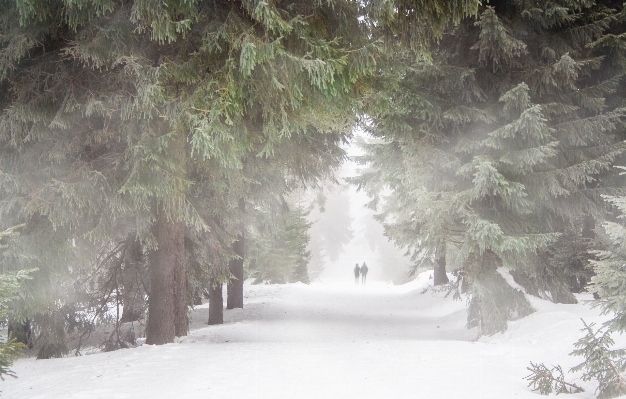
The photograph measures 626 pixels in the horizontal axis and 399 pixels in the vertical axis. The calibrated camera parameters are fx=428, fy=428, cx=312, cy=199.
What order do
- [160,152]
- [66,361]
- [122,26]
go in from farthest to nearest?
[66,361]
[160,152]
[122,26]

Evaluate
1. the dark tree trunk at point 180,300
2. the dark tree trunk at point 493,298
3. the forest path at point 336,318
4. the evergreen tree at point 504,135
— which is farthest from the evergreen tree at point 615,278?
the dark tree trunk at point 180,300

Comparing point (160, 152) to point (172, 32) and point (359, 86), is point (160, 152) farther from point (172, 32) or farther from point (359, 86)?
point (359, 86)

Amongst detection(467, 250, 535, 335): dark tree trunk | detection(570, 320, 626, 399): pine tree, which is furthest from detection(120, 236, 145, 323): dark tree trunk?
detection(570, 320, 626, 399): pine tree

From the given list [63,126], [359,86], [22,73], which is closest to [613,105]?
[359,86]

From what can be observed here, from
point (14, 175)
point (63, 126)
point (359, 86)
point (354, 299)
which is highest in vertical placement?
point (359, 86)

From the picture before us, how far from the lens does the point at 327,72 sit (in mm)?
5191

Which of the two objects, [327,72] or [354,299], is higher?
[327,72]

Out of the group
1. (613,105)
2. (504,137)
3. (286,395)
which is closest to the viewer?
(286,395)

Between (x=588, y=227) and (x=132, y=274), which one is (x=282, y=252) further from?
(x=588, y=227)

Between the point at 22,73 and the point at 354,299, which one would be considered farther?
the point at 354,299

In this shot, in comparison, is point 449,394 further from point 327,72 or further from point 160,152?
point 160,152

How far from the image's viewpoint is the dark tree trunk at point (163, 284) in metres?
7.84

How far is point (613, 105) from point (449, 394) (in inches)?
312

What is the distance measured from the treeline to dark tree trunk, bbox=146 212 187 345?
0.04m
